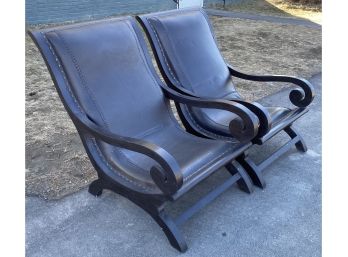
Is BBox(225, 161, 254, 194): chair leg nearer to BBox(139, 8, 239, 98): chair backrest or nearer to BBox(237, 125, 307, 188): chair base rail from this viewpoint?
BBox(237, 125, 307, 188): chair base rail

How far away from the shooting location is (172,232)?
2.09 meters

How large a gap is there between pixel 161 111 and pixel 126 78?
0.35 metres

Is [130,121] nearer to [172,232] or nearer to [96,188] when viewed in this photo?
[96,188]

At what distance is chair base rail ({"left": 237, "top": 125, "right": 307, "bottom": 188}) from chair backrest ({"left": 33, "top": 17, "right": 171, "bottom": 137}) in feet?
2.04

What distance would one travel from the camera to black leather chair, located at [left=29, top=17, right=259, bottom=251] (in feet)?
6.73

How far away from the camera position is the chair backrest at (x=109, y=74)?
2221mm

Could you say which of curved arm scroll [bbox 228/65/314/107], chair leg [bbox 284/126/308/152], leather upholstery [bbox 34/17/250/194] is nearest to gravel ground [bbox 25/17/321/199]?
leather upholstery [bbox 34/17/250/194]

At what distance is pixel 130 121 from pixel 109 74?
323 mm

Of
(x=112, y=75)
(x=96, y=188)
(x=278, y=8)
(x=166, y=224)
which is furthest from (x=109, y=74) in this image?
(x=278, y=8)

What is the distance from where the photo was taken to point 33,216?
2348 mm

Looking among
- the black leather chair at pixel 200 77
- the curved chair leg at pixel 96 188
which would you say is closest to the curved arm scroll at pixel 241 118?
the black leather chair at pixel 200 77

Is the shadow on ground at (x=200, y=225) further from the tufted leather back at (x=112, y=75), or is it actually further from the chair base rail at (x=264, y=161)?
the tufted leather back at (x=112, y=75)

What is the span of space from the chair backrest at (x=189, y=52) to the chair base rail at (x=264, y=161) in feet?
1.94
